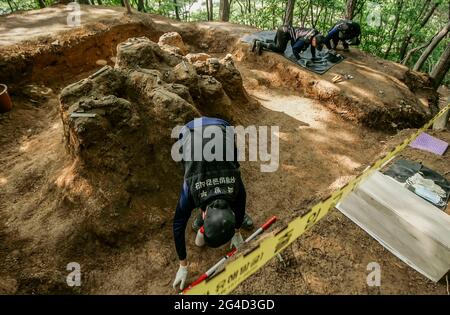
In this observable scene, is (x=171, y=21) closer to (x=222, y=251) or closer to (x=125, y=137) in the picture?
(x=125, y=137)

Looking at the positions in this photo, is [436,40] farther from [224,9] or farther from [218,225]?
[218,225]

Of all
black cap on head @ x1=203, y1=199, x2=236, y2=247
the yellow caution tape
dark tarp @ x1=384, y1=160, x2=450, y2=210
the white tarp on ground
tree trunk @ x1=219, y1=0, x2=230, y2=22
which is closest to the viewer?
the yellow caution tape

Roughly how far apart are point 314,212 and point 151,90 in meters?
3.37

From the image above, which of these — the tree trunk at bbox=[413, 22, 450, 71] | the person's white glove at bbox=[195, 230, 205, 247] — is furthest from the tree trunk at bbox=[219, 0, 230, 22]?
the person's white glove at bbox=[195, 230, 205, 247]

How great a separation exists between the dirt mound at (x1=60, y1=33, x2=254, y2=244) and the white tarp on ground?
2.94 metres

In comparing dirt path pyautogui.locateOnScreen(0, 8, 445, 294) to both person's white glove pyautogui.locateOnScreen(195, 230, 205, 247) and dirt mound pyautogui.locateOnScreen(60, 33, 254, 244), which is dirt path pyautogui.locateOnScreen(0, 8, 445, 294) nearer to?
person's white glove pyautogui.locateOnScreen(195, 230, 205, 247)

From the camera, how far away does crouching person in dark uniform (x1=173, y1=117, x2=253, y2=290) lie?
2.69 m

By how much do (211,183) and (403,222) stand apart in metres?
2.64

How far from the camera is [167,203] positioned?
15.3 ft

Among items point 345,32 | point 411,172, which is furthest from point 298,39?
point 411,172

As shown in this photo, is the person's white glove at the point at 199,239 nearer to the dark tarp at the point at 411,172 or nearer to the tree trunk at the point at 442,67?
the dark tarp at the point at 411,172

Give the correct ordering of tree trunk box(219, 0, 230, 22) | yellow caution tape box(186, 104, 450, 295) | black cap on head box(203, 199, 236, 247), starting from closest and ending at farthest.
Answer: yellow caution tape box(186, 104, 450, 295) → black cap on head box(203, 199, 236, 247) → tree trunk box(219, 0, 230, 22)

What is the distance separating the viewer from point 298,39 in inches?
329
